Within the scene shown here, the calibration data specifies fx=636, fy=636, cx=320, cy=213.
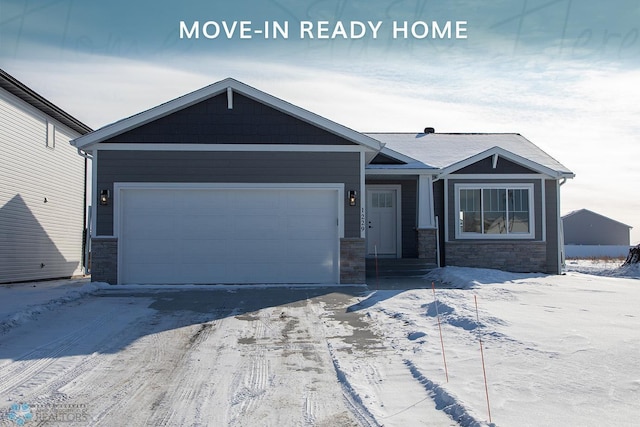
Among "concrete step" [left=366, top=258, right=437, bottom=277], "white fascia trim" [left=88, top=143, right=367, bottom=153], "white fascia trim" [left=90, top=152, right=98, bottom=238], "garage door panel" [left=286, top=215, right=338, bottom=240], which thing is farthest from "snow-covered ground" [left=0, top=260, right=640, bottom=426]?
"concrete step" [left=366, top=258, right=437, bottom=277]

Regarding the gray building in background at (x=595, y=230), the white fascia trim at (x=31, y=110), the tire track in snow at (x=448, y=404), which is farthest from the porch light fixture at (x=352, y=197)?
the gray building in background at (x=595, y=230)

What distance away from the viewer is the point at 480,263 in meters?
17.3

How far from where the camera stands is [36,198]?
19.0m

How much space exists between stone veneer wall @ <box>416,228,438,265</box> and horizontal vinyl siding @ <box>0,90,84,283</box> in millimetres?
11057

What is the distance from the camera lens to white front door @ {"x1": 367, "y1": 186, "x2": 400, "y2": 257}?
17.9 meters

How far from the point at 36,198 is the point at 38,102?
9.45 feet

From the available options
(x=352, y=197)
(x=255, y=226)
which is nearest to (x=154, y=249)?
(x=255, y=226)

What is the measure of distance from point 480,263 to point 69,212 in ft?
45.3

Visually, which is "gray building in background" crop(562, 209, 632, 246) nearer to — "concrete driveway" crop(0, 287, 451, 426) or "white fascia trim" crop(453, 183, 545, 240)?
"white fascia trim" crop(453, 183, 545, 240)

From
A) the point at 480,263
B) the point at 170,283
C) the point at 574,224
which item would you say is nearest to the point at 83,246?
the point at 170,283

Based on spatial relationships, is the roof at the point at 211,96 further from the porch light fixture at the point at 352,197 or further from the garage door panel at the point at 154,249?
the garage door panel at the point at 154,249

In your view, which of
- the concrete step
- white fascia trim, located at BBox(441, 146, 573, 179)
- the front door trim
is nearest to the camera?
the concrete step

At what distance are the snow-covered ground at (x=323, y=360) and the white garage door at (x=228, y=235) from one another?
2.09 meters

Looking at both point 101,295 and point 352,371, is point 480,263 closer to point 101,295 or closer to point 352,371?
point 101,295
